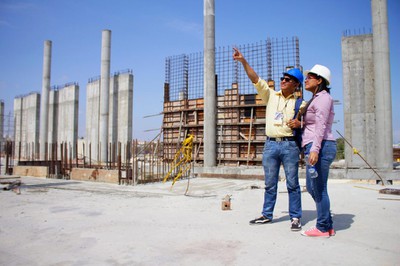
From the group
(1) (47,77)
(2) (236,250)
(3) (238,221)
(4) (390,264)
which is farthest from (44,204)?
(1) (47,77)

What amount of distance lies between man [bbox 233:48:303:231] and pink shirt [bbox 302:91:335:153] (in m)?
0.20

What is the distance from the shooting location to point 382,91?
1148cm

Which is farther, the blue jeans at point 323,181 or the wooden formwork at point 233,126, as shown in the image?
the wooden formwork at point 233,126

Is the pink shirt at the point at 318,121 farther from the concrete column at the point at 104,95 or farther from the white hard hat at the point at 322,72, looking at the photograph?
the concrete column at the point at 104,95

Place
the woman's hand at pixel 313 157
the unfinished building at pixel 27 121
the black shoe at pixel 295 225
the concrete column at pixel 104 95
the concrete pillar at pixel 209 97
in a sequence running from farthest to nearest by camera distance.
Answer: the unfinished building at pixel 27 121 → the concrete column at pixel 104 95 → the concrete pillar at pixel 209 97 → the black shoe at pixel 295 225 → the woman's hand at pixel 313 157

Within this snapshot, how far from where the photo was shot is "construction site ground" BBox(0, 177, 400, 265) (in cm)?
246

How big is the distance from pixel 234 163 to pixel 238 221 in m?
11.8

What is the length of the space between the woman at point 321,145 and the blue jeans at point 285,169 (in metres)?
0.27

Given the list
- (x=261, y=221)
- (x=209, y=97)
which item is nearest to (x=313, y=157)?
(x=261, y=221)

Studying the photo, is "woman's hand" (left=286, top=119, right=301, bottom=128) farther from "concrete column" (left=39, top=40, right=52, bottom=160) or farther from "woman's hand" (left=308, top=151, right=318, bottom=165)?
"concrete column" (left=39, top=40, right=52, bottom=160)

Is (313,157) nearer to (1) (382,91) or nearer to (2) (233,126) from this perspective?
(1) (382,91)

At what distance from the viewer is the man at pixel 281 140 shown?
3.49 m

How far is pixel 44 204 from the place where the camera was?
208 inches

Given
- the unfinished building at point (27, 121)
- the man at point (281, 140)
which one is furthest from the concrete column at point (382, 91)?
the unfinished building at point (27, 121)
